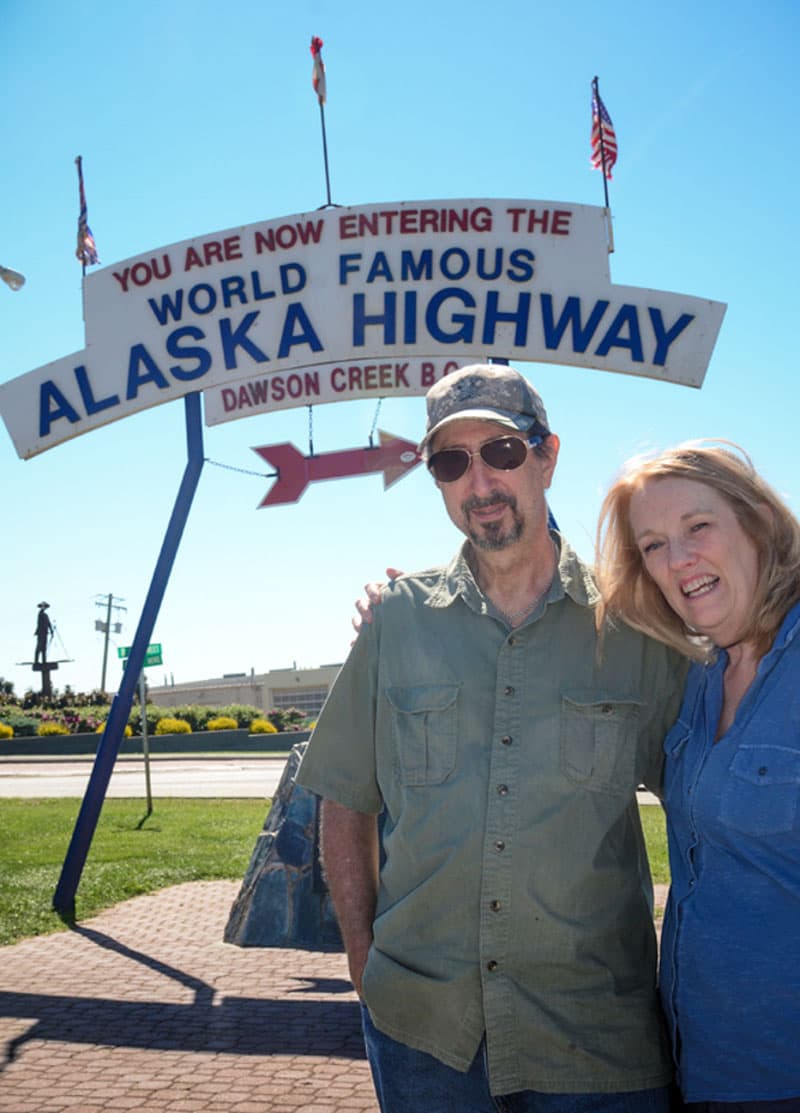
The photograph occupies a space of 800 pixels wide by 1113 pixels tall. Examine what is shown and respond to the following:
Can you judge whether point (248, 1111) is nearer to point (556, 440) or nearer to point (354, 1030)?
point (354, 1030)

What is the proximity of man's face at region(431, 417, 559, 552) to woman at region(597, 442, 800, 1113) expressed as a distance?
0.22 m

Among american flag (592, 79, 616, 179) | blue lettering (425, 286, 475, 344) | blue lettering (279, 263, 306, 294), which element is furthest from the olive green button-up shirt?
american flag (592, 79, 616, 179)

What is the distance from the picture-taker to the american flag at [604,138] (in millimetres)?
8938

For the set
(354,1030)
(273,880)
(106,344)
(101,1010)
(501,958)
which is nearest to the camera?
(501,958)

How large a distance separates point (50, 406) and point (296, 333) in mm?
2096

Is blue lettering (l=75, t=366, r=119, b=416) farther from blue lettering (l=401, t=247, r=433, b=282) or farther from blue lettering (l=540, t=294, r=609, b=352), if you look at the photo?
blue lettering (l=540, t=294, r=609, b=352)

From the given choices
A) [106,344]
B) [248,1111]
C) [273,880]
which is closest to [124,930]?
[273,880]

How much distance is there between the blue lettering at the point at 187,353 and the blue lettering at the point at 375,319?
1.23 m

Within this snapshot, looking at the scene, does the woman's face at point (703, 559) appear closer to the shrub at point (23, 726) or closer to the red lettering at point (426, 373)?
the red lettering at point (426, 373)

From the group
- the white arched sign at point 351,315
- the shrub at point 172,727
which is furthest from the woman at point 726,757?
the shrub at point 172,727

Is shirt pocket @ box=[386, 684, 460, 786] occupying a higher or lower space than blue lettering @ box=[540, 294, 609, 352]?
lower

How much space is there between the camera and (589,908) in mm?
2205

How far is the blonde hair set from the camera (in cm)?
217

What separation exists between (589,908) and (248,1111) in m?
2.66
